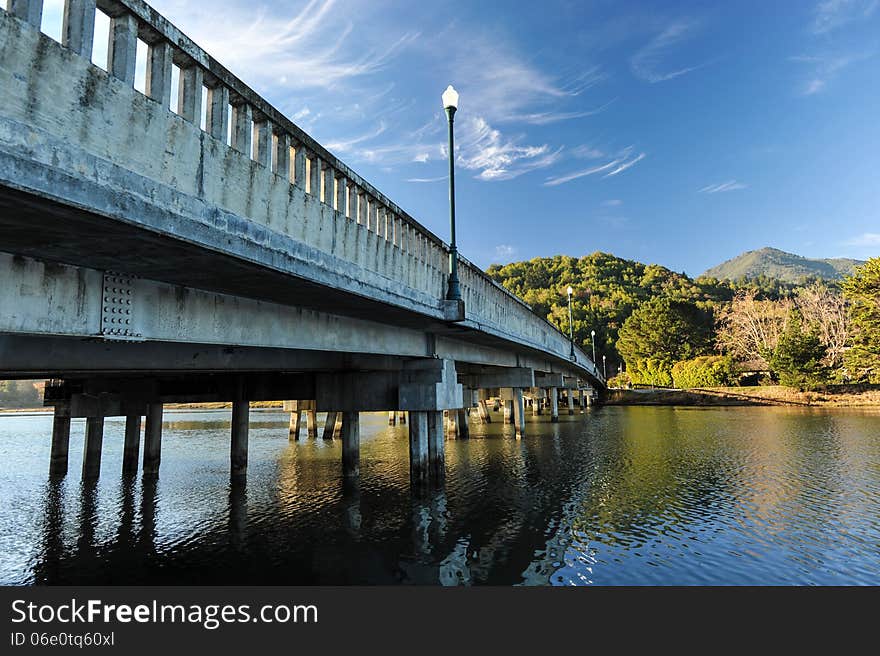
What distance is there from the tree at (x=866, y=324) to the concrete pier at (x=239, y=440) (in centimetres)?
7454

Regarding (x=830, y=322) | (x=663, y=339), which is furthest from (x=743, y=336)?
(x=663, y=339)

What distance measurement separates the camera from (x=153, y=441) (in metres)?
25.0

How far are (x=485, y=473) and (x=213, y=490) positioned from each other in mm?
11393

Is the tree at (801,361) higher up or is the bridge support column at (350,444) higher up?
the tree at (801,361)

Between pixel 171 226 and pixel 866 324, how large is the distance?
81.9 metres

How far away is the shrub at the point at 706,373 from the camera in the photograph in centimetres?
8162

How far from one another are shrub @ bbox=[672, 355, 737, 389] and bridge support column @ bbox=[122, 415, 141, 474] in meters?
81.1

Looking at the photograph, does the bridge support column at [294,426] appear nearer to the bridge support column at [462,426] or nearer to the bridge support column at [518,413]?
the bridge support column at [462,426]

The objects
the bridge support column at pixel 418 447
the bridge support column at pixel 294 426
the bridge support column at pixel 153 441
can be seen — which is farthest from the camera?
the bridge support column at pixel 294 426

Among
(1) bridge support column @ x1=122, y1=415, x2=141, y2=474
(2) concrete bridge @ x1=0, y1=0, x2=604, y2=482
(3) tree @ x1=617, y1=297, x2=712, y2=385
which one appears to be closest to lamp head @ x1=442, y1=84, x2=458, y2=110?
(2) concrete bridge @ x1=0, y1=0, x2=604, y2=482

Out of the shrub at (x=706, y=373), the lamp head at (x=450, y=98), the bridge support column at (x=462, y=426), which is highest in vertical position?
the lamp head at (x=450, y=98)

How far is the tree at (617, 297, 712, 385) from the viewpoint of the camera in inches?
3819

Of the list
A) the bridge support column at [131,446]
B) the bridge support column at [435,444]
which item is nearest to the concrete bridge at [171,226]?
the bridge support column at [435,444]

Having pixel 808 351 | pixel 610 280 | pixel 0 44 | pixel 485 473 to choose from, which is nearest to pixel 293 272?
pixel 0 44
